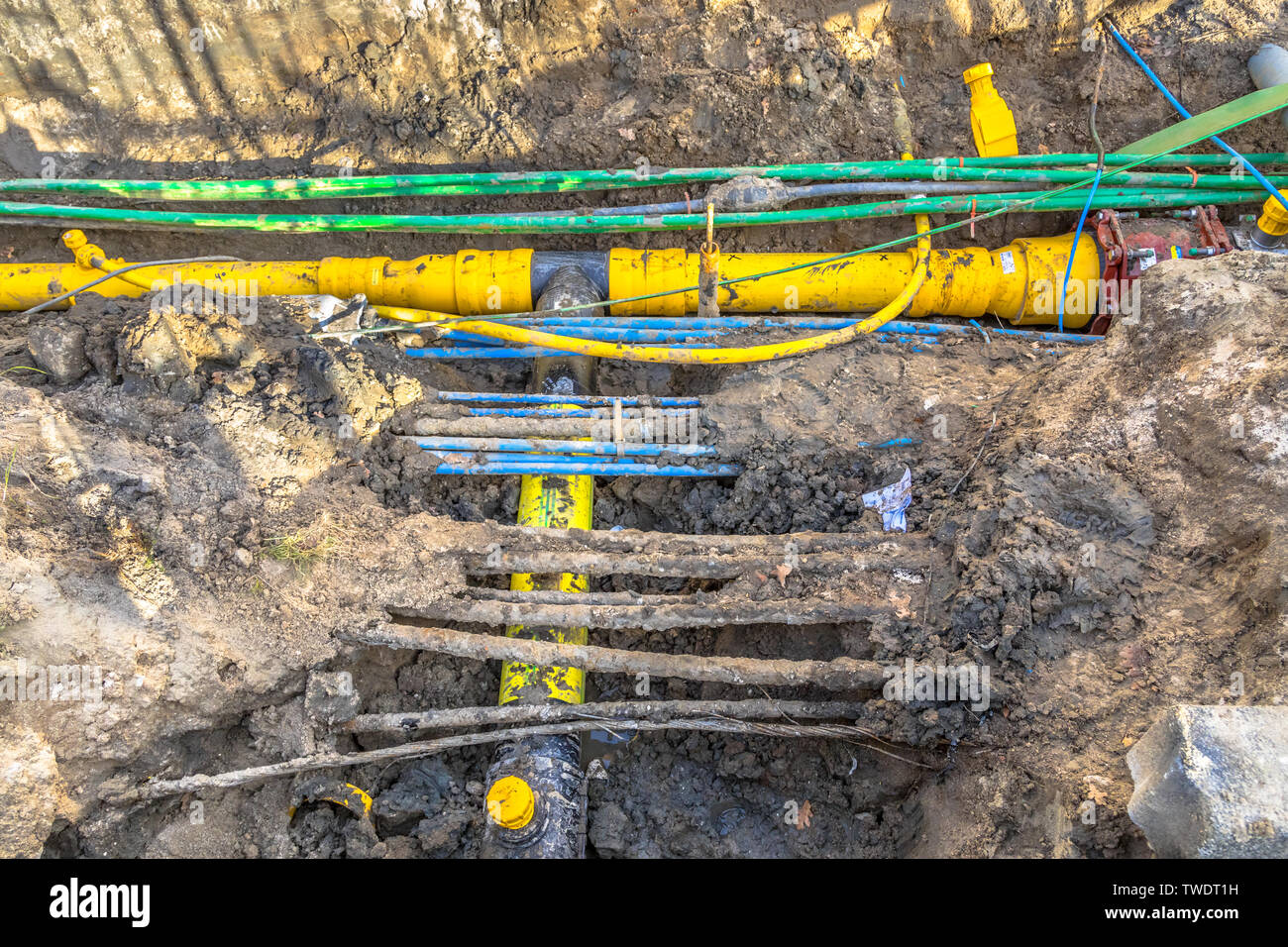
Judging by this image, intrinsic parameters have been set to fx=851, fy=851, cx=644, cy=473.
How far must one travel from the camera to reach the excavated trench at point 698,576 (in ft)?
10.1

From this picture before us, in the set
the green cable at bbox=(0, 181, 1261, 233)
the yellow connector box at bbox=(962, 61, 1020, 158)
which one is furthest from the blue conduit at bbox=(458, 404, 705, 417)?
the yellow connector box at bbox=(962, 61, 1020, 158)

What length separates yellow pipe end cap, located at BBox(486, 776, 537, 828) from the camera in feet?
10.6

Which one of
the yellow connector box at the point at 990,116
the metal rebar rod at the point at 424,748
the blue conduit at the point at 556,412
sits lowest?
the metal rebar rod at the point at 424,748

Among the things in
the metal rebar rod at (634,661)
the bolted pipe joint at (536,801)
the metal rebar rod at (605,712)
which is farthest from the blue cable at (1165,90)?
the bolted pipe joint at (536,801)

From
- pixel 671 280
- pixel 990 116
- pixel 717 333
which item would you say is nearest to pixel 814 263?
pixel 717 333

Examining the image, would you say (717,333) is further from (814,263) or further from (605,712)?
(605,712)

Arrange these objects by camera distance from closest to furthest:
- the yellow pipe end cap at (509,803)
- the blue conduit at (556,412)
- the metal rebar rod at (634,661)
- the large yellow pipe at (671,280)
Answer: the yellow pipe end cap at (509,803) < the metal rebar rod at (634,661) < the blue conduit at (556,412) < the large yellow pipe at (671,280)

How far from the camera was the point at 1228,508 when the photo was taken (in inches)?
123

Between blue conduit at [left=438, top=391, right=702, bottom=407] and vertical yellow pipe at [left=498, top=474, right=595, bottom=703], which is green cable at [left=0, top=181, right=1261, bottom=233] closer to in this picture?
blue conduit at [left=438, top=391, right=702, bottom=407]

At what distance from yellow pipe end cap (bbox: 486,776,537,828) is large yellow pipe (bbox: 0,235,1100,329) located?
2.77 meters

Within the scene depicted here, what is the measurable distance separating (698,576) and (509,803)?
119 centimetres

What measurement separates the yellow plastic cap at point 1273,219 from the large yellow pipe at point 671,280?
88 centimetres

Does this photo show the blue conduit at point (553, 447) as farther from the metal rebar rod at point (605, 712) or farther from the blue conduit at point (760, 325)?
the metal rebar rod at point (605, 712)

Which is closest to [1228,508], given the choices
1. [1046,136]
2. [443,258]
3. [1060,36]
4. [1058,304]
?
[1058,304]
